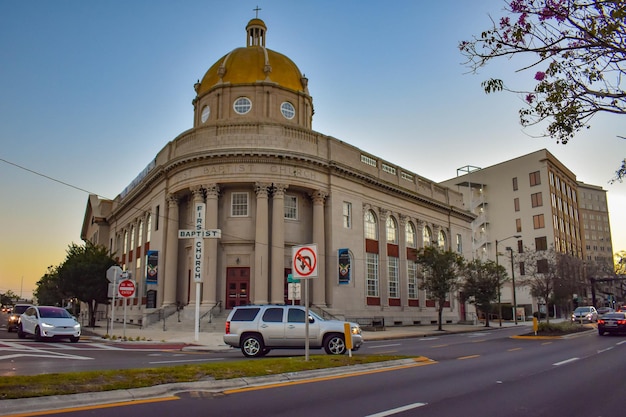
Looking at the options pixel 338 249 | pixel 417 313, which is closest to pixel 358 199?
pixel 338 249

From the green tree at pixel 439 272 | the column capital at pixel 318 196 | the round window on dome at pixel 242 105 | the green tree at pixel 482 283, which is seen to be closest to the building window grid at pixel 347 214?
the column capital at pixel 318 196

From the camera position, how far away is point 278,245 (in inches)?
1391

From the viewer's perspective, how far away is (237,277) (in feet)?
118

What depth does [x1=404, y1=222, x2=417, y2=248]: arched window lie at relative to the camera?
48.1 metres

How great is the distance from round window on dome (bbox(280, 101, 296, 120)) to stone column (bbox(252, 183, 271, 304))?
896 cm

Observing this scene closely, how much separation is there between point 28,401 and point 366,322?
33.9 metres

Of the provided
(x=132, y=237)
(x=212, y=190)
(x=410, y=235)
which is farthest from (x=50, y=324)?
(x=410, y=235)

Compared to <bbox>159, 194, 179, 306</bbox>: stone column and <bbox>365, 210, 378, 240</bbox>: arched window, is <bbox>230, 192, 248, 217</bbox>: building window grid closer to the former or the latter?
<bbox>159, 194, 179, 306</bbox>: stone column

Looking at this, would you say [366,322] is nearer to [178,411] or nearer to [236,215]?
[236,215]

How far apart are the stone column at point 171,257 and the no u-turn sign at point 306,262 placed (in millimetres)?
26123

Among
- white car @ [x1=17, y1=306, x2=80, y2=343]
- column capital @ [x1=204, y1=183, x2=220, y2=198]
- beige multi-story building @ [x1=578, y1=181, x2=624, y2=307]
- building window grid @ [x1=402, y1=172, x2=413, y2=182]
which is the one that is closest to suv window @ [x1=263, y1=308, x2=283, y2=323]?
white car @ [x1=17, y1=306, x2=80, y2=343]

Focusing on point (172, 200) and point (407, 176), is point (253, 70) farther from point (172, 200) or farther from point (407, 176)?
point (407, 176)

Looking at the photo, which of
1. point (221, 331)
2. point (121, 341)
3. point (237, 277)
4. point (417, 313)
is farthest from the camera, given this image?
point (417, 313)

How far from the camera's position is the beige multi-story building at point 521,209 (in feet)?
250
